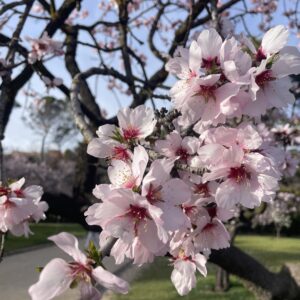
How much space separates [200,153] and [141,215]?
217 mm

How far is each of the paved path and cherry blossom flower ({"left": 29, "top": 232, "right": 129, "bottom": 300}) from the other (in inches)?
181

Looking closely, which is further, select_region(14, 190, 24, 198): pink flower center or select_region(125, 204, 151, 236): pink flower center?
select_region(14, 190, 24, 198): pink flower center

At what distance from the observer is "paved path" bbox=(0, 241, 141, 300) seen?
6977mm

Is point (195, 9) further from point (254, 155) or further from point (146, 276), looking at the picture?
point (146, 276)

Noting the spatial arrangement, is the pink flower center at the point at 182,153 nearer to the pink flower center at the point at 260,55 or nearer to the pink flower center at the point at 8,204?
the pink flower center at the point at 260,55

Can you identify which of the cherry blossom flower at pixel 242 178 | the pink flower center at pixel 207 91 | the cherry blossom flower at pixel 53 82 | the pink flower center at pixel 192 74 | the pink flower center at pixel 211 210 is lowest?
the pink flower center at pixel 211 210

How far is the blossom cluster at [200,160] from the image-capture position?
96cm

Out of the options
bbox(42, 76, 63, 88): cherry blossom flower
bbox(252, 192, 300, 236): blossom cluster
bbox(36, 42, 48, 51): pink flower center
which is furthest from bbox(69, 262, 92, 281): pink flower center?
bbox(252, 192, 300, 236): blossom cluster

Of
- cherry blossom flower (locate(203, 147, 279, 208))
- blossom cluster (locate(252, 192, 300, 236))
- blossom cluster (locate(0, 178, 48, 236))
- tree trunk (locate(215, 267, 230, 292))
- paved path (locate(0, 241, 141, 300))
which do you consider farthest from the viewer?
tree trunk (locate(215, 267, 230, 292))

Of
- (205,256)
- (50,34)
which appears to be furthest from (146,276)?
(205,256)

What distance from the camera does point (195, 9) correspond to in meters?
3.80

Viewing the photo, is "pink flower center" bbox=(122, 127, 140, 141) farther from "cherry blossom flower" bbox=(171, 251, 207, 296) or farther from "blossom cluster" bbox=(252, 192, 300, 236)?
"blossom cluster" bbox=(252, 192, 300, 236)

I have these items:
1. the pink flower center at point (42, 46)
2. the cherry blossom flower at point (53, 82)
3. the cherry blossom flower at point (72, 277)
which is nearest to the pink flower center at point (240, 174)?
the cherry blossom flower at point (72, 277)

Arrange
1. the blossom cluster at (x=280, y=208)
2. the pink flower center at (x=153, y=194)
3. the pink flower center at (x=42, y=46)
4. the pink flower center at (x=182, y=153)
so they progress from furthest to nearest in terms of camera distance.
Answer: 1. the blossom cluster at (x=280, y=208)
2. the pink flower center at (x=42, y=46)
3. the pink flower center at (x=182, y=153)
4. the pink flower center at (x=153, y=194)
